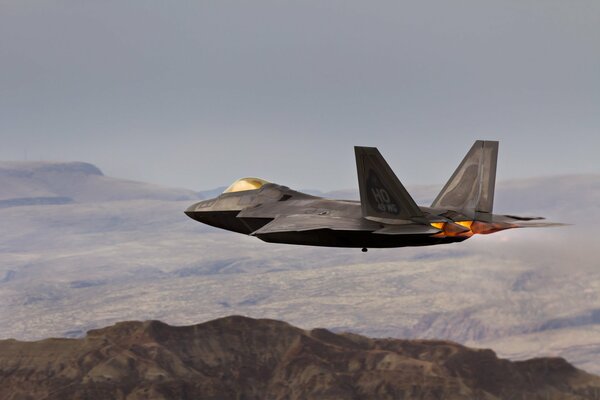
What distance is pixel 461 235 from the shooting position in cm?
3791

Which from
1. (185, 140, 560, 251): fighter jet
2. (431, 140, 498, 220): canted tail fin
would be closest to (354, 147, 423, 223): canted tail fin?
(185, 140, 560, 251): fighter jet

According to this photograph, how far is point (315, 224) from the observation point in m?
37.4

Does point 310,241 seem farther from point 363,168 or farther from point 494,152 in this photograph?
point 494,152

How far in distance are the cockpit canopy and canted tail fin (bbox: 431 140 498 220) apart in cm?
1035

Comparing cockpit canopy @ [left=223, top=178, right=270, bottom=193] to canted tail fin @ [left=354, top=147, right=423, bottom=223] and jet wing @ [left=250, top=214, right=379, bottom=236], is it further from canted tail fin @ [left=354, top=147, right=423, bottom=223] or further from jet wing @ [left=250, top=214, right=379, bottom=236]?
canted tail fin @ [left=354, top=147, right=423, bottom=223]

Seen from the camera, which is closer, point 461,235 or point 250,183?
point 461,235

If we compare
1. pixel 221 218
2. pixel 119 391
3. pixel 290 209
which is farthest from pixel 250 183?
pixel 119 391

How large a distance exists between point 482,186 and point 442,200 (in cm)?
211

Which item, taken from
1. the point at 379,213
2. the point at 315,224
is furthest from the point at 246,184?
the point at 379,213

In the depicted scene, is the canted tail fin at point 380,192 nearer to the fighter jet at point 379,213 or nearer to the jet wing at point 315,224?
the fighter jet at point 379,213

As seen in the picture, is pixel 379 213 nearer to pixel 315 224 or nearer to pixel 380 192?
pixel 380 192

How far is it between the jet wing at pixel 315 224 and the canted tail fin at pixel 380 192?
21.8 inches

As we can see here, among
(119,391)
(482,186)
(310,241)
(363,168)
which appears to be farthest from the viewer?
(119,391)

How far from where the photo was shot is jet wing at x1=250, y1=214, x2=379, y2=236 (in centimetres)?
3672
